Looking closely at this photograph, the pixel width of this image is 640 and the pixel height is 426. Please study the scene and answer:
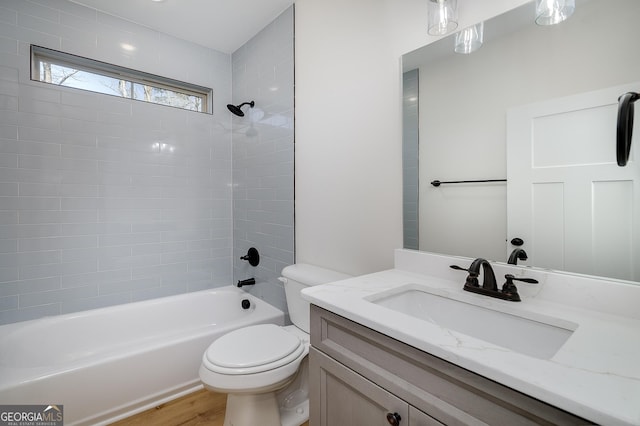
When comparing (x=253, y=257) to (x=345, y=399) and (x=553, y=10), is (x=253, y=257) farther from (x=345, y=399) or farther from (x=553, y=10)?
(x=553, y=10)

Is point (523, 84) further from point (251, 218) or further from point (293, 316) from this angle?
point (251, 218)

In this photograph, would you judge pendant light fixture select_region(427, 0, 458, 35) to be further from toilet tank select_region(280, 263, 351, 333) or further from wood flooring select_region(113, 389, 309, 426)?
wood flooring select_region(113, 389, 309, 426)

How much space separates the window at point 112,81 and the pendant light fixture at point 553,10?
8.26ft

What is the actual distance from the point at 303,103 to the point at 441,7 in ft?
3.40

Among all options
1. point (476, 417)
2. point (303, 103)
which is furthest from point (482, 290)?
point (303, 103)

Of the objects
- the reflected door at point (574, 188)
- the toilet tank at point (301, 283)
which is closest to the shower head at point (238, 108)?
the toilet tank at point (301, 283)

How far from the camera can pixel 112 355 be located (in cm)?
158

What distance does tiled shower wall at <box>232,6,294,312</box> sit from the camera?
84.7 inches

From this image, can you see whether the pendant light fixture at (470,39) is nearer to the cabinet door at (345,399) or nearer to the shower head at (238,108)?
the cabinet door at (345,399)

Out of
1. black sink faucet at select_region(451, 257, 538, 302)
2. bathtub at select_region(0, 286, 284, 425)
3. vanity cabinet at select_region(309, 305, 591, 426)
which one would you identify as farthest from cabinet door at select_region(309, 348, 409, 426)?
bathtub at select_region(0, 286, 284, 425)

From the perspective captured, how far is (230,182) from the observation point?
2.81 m

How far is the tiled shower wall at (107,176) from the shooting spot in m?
1.91

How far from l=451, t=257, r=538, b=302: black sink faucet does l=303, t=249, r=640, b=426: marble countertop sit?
24mm

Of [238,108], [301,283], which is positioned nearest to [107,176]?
[238,108]
